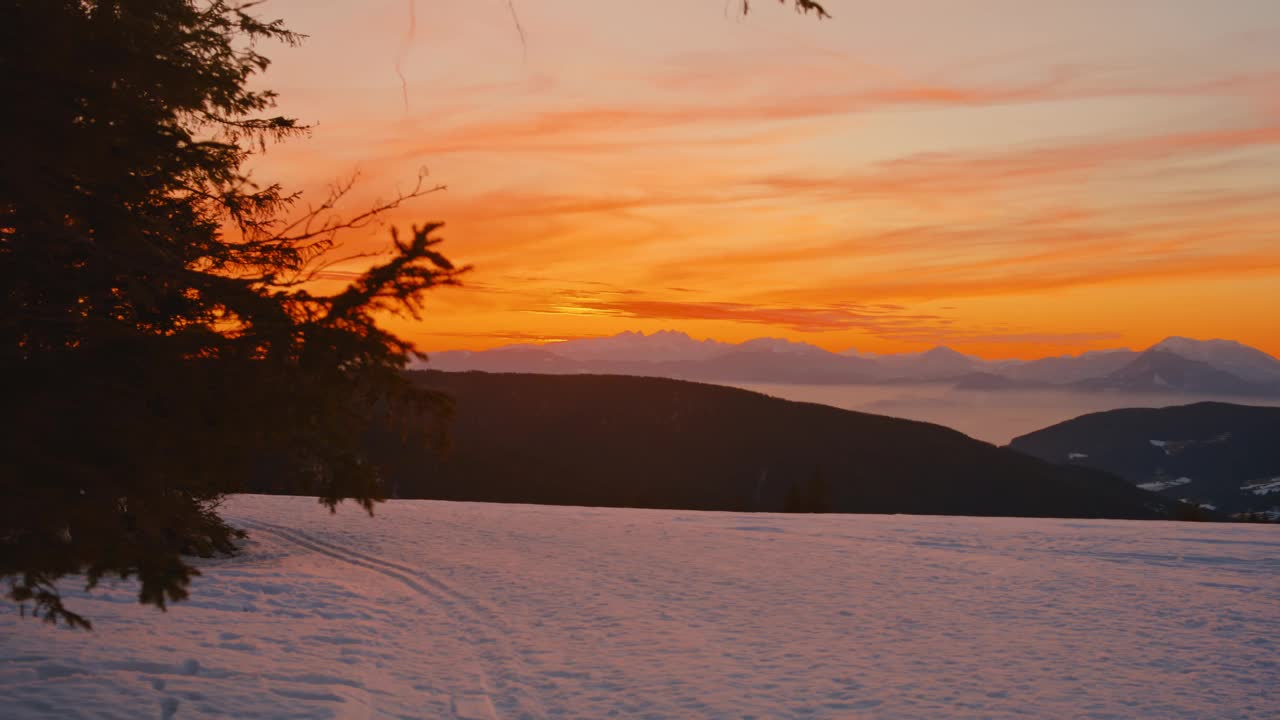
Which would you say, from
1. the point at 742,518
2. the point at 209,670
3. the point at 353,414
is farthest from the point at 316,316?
the point at 742,518

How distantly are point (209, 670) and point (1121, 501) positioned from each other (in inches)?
6871

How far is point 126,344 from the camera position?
5055 millimetres

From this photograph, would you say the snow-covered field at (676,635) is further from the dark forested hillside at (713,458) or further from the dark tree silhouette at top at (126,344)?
the dark forested hillside at (713,458)

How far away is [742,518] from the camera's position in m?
23.6

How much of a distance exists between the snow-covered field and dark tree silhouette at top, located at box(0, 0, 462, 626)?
3121 mm

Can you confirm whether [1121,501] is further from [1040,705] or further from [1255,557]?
[1040,705]

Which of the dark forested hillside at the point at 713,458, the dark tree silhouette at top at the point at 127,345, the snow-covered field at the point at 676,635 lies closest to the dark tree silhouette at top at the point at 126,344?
the dark tree silhouette at top at the point at 127,345

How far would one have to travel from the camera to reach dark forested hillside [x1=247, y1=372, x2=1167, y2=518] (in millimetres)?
148875

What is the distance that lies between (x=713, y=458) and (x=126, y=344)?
169 metres

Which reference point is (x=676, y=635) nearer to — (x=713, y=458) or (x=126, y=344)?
(x=126, y=344)

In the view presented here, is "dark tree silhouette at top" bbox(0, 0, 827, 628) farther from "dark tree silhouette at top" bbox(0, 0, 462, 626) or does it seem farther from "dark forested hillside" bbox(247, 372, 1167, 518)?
"dark forested hillside" bbox(247, 372, 1167, 518)

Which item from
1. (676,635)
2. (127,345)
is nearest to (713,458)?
(676,635)

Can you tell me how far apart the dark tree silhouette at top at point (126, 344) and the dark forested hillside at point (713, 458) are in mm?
124125

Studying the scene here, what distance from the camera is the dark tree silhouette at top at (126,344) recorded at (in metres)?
4.76
